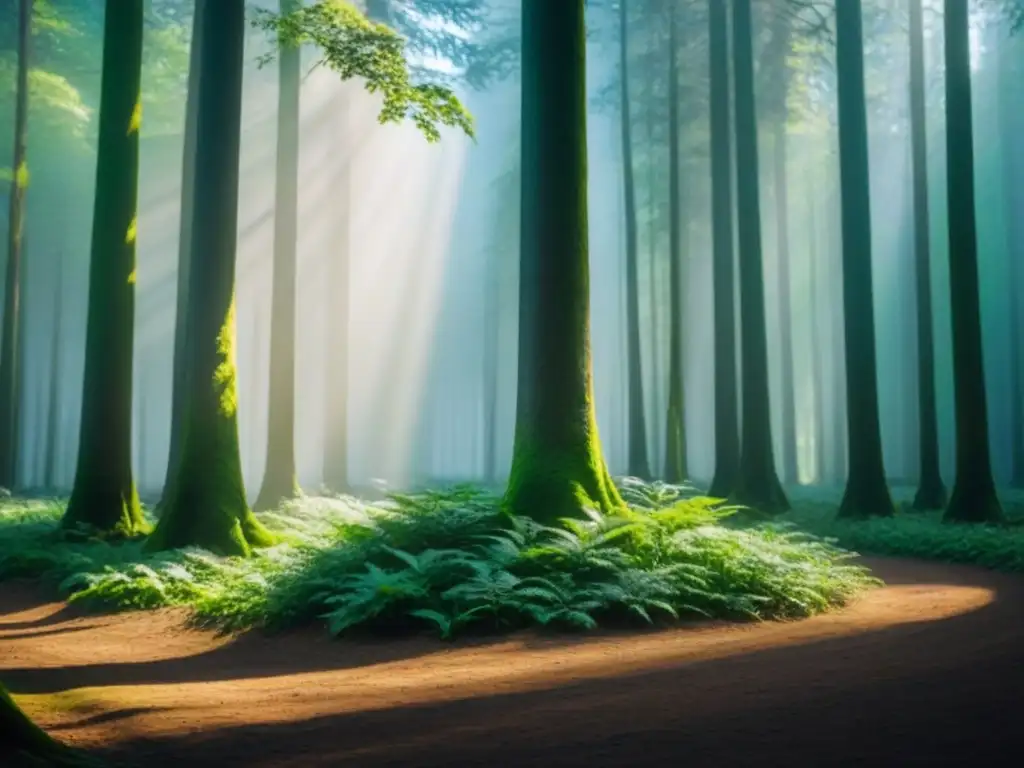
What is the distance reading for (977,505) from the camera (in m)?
14.5

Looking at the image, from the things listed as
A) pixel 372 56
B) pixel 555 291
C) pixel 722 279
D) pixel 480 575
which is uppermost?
pixel 372 56

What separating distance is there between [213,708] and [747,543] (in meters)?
5.53

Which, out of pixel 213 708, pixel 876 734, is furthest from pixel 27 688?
pixel 876 734

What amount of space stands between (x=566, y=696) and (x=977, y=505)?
487 inches

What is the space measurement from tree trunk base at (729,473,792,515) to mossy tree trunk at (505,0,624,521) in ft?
28.1

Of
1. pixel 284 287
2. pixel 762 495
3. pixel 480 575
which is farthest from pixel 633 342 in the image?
pixel 480 575

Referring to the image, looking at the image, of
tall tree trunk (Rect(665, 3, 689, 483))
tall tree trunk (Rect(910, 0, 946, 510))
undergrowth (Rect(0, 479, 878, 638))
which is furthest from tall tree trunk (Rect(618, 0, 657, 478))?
undergrowth (Rect(0, 479, 878, 638))

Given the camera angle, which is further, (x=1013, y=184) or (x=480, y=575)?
(x=1013, y=184)

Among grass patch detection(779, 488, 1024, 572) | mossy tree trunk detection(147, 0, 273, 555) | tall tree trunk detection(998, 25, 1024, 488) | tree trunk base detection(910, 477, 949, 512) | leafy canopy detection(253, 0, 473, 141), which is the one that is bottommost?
grass patch detection(779, 488, 1024, 572)

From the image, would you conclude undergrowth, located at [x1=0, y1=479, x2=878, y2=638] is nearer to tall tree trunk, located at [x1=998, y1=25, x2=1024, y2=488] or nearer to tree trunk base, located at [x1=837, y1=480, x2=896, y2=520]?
tree trunk base, located at [x1=837, y1=480, x2=896, y2=520]

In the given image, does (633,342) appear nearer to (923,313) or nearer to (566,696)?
(923,313)

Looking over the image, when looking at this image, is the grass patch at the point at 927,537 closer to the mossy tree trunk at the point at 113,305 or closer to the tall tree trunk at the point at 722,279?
the tall tree trunk at the point at 722,279

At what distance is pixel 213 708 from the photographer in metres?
4.75

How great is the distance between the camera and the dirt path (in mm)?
3793
